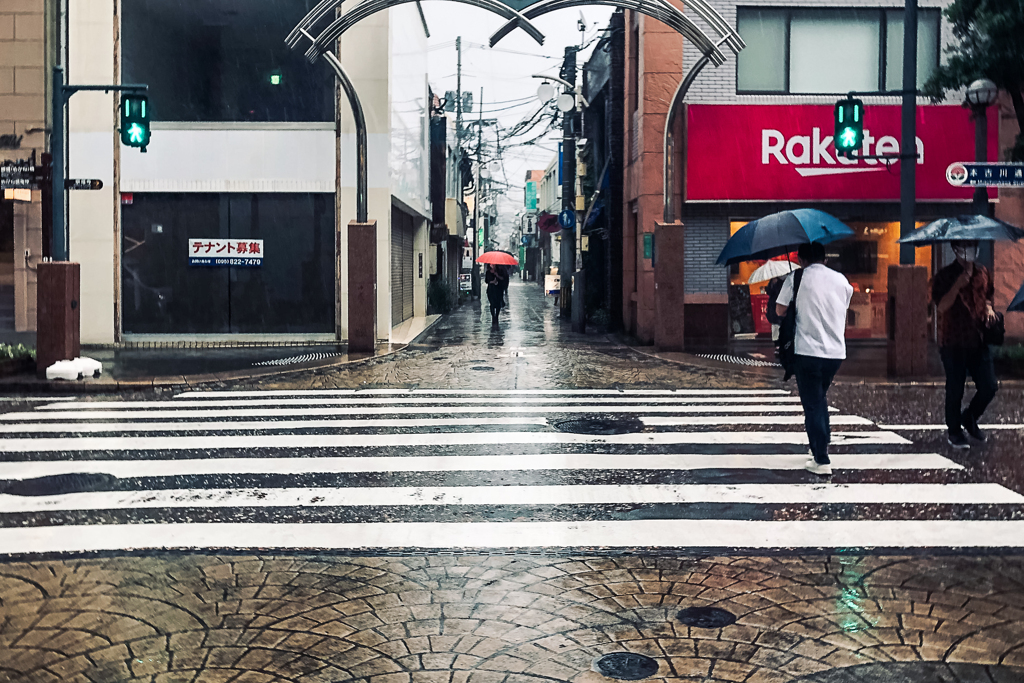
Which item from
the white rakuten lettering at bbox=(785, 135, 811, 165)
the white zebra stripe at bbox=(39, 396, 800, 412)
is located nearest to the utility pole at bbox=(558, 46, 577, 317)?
the white rakuten lettering at bbox=(785, 135, 811, 165)

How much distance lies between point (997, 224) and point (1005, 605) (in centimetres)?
647

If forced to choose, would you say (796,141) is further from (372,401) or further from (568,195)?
(372,401)

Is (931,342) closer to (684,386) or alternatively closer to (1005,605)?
(684,386)

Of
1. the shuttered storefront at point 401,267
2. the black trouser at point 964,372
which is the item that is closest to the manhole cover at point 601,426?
the black trouser at point 964,372

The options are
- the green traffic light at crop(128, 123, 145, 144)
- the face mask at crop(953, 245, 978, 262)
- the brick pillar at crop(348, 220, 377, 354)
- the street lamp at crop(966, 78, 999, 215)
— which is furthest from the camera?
the brick pillar at crop(348, 220, 377, 354)

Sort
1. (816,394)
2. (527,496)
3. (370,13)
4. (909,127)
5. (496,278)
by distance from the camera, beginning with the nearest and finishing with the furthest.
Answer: (527,496) → (816,394) → (909,127) → (370,13) → (496,278)

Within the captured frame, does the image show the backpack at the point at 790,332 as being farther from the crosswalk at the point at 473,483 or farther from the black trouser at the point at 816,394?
the crosswalk at the point at 473,483

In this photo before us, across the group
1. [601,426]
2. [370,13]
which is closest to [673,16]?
[370,13]

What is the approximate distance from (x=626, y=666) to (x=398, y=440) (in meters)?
5.87

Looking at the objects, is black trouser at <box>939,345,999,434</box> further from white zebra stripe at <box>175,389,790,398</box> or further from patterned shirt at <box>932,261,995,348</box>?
white zebra stripe at <box>175,389,790,398</box>

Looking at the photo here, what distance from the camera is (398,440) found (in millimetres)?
10008

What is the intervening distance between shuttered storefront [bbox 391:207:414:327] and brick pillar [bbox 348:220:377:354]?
6738 millimetres

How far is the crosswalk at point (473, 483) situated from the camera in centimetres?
652

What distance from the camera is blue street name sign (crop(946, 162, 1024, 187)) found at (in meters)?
14.2
